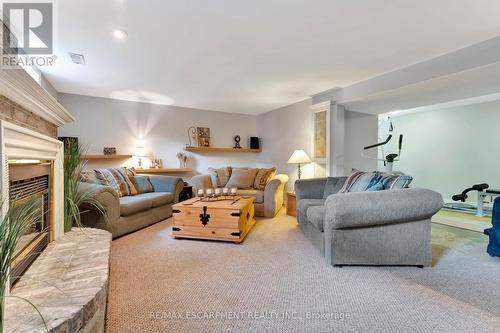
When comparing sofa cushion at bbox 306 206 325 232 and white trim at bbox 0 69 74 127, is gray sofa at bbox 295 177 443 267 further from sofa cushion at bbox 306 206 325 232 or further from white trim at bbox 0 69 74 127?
white trim at bbox 0 69 74 127

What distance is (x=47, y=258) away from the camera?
156 centimetres

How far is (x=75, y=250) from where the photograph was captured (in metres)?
1.70

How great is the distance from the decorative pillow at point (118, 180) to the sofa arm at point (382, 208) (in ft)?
9.57

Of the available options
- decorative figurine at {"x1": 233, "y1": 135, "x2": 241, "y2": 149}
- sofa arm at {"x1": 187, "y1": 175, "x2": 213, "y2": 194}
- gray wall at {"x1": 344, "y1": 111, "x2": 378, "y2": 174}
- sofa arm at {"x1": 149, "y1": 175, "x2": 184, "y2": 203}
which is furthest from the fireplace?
gray wall at {"x1": 344, "y1": 111, "x2": 378, "y2": 174}

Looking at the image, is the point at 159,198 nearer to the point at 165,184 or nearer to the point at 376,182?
the point at 165,184

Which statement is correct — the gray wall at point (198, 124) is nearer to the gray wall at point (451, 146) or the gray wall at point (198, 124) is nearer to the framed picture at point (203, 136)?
the framed picture at point (203, 136)

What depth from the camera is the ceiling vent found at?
2.59m

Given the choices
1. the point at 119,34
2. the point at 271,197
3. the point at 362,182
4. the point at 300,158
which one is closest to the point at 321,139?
the point at 300,158

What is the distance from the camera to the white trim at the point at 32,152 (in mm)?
1084

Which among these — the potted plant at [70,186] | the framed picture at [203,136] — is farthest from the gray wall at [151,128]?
the potted plant at [70,186]

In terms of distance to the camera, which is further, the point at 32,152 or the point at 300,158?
the point at 300,158

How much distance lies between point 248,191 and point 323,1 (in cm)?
297

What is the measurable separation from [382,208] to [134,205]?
9.02ft
